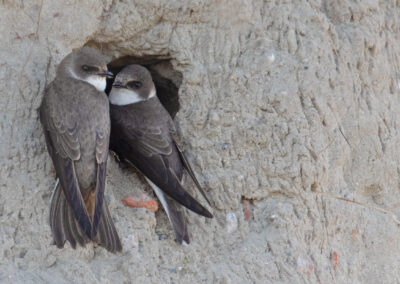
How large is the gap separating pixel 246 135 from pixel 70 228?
0.93 metres

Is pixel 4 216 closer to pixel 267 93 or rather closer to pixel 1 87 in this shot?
pixel 1 87

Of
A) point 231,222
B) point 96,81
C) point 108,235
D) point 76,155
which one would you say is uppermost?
point 96,81

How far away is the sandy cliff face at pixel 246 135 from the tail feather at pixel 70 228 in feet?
0.13

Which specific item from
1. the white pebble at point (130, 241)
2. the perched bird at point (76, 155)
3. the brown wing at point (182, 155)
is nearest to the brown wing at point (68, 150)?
the perched bird at point (76, 155)

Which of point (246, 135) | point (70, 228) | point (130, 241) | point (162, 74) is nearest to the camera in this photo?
point (70, 228)

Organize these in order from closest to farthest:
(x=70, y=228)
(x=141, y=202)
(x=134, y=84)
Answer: (x=70, y=228) < (x=141, y=202) < (x=134, y=84)

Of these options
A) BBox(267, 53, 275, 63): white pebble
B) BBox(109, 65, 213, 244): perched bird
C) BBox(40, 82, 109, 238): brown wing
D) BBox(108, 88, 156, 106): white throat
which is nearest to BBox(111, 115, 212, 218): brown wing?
BBox(109, 65, 213, 244): perched bird

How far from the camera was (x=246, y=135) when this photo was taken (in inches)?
144

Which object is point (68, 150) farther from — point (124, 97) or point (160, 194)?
point (124, 97)

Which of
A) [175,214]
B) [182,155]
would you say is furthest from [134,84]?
[175,214]

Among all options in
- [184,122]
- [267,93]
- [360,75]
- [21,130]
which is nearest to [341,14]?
[360,75]

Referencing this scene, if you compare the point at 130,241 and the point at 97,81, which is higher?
the point at 97,81

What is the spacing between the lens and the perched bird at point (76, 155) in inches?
124

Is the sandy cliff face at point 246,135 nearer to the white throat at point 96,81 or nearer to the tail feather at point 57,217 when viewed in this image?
the tail feather at point 57,217
